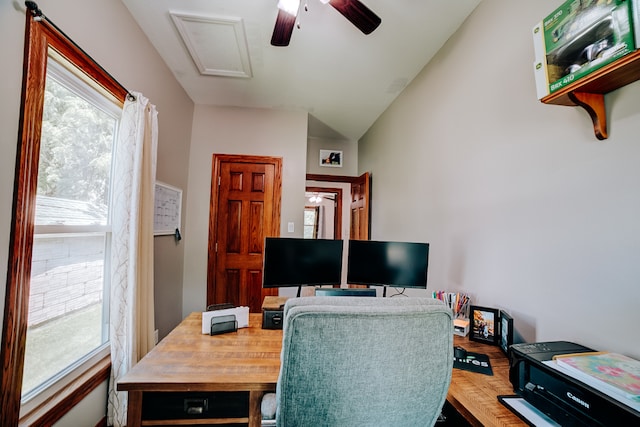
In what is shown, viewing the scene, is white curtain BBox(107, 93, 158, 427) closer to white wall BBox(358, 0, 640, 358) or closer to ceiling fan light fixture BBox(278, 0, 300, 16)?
ceiling fan light fixture BBox(278, 0, 300, 16)

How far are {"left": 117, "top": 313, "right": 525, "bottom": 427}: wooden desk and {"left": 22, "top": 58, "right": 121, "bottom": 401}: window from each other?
0.64 m

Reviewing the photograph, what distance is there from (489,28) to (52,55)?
229cm

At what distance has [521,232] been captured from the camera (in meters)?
1.30

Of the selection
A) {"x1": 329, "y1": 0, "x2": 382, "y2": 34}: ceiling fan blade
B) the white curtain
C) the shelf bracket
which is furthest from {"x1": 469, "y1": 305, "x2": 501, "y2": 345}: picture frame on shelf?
the white curtain

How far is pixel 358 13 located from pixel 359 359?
1.61 meters

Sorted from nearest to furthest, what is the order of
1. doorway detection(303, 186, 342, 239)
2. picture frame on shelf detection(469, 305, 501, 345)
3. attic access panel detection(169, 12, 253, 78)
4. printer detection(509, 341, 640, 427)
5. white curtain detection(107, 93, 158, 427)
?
printer detection(509, 341, 640, 427) < picture frame on shelf detection(469, 305, 501, 345) < white curtain detection(107, 93, 158, 427) < attic access panel detection(169, 12, 253, 78) < doorway detection(303, 186, 342, 239)

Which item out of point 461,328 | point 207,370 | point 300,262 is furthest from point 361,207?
point 207,370

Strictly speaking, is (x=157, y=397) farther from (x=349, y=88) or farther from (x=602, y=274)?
(x=349, y=88)

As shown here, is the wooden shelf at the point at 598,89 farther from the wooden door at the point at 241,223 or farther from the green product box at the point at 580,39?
the wooden door at the point at 241,223

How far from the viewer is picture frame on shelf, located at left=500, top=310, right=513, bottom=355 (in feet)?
3.93

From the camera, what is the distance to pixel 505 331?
1237mm

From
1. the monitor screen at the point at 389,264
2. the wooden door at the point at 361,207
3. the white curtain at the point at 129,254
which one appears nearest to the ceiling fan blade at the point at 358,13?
the monitor screen at the point at 389,264

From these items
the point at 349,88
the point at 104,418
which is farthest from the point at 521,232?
the point at 104,418

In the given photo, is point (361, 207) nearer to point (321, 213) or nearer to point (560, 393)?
point (321, 213)
